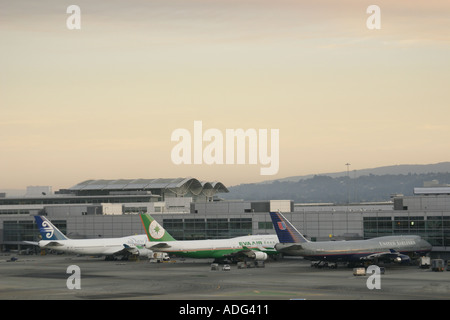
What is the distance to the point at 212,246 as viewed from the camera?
127 m

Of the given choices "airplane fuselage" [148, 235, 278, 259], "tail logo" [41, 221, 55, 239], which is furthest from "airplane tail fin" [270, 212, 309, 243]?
"tail logo" [41, 221, 55, 239]

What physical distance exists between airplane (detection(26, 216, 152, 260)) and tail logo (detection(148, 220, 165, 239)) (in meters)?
16.8

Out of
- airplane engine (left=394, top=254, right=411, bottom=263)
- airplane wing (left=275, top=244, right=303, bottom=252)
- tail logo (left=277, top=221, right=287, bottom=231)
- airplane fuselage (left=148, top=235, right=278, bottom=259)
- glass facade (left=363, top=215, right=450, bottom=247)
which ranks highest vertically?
tail logo (left=277, top=221, right=287, bottom=231)

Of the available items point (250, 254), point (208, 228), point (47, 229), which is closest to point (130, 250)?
Result: point (47, 229)

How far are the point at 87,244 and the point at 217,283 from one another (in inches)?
2349

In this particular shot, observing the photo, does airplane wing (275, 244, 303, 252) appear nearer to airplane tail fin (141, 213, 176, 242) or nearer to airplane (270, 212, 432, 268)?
airplane (270, 212, 432, 268)

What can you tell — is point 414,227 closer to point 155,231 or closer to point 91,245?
point 155,231

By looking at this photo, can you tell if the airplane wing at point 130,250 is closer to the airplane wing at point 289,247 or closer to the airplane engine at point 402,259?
the airplane wing at point 289,247

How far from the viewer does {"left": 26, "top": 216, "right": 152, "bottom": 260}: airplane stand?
140875 mm

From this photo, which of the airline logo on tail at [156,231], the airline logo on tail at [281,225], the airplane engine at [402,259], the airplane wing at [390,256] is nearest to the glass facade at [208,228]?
the airline logo on tail at [156,231]

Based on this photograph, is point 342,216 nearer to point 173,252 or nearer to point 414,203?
point 414,203
